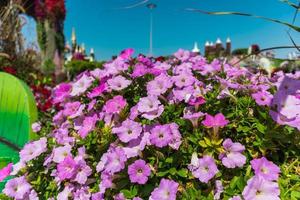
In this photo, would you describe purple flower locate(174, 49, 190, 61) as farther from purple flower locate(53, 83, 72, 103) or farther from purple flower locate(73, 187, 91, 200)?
purple flower locate(73, 187, 91, 200)

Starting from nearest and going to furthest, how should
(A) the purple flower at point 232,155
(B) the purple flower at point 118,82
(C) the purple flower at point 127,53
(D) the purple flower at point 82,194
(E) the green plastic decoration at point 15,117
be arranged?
(A) the purple flower at point 232,155, (D) the purple flower at point 82,194, (B) the purple flower at point 118,82, (C) the purple flower at point 127,53, (E) the green plastic decoration at point 15,117

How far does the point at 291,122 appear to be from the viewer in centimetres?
163

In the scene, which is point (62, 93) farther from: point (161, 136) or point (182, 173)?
point (182, 173)

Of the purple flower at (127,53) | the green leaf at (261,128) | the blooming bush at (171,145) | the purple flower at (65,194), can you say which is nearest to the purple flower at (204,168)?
the blooming bush at (171,145)

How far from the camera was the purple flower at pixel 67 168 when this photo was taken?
184cm

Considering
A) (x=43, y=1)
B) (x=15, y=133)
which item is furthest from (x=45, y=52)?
(x=15, y=133)

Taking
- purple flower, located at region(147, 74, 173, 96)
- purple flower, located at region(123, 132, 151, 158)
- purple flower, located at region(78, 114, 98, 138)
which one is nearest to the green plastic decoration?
purple flower, located at region(78, 114, 98, 138)

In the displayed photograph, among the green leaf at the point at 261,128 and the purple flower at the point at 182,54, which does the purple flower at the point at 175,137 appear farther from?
the purple flower at the point at 182,54

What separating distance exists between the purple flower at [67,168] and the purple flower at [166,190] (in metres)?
0.42

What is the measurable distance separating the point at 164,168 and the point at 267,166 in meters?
0.36

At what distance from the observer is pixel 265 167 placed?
1558mm

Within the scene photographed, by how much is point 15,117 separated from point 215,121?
4.75 feet

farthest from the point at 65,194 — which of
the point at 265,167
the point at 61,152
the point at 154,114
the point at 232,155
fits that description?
the point at 265,167

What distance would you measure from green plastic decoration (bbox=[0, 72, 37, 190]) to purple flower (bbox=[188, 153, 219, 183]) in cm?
129
